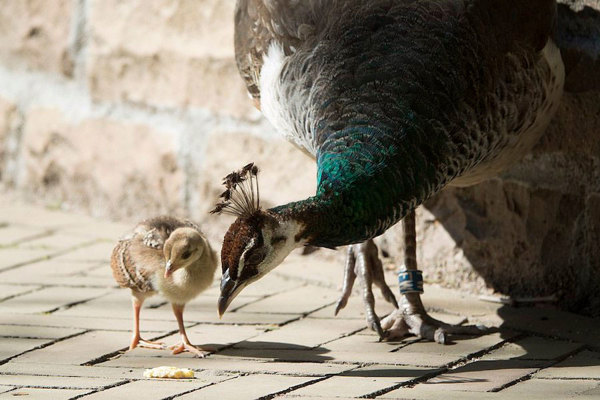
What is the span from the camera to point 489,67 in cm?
342

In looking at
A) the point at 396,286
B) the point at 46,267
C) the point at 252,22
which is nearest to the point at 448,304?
the point at 396,286

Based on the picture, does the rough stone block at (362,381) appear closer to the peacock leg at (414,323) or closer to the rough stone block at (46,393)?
the peacock leg at (414,323)

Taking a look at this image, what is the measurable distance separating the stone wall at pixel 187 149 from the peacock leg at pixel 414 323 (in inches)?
17.2

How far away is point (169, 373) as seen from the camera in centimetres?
304

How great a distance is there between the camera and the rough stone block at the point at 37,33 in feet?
17.3

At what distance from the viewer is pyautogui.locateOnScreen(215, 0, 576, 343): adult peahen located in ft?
9.61

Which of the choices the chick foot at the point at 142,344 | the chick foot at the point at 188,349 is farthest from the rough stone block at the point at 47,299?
the chick foot at the point at 188,349

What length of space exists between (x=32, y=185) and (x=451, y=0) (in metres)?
2.71

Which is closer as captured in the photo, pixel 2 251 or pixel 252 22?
pixel 252 22

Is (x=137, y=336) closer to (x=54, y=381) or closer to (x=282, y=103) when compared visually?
(x=54, y=381)

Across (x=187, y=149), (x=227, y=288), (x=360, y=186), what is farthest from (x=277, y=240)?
(x=187, y=149)

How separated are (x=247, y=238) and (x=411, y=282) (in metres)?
1.10

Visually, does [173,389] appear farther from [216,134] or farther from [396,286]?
[216,134]

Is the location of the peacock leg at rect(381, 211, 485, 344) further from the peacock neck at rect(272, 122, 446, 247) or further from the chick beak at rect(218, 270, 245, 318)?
the chick beak at rect(218, 270, 245, 318)
